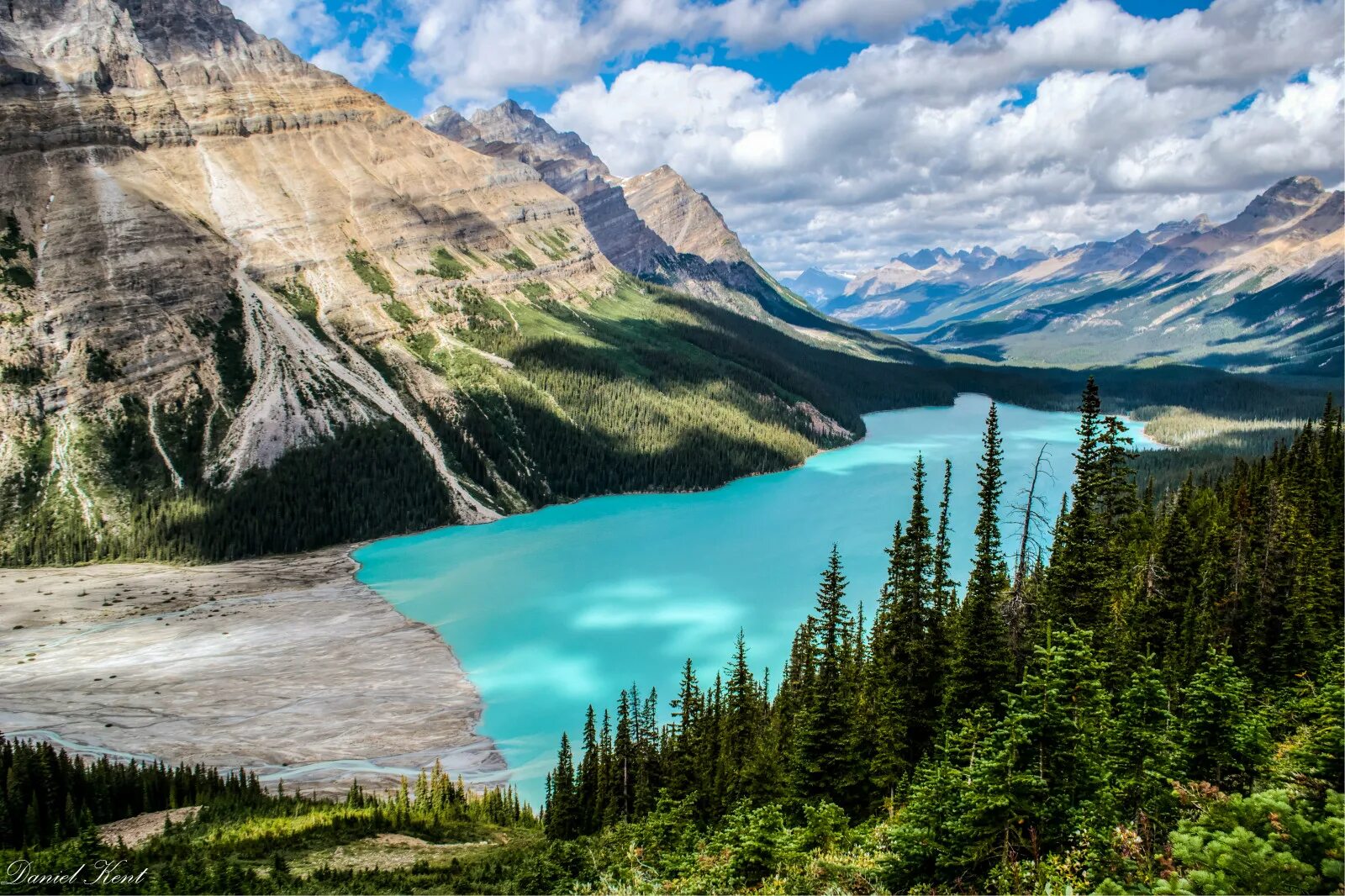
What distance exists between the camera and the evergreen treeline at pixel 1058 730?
58.4 ft

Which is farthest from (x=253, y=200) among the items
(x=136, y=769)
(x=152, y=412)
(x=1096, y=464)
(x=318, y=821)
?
(x=1096, y=464)

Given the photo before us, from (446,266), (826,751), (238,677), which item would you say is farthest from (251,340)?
(826,751)

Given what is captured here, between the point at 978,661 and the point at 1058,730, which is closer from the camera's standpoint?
the point at 1058,730

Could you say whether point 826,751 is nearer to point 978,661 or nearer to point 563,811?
point 978,661

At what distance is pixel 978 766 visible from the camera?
20.0 metres

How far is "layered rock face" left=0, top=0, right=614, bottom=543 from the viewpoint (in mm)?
119625

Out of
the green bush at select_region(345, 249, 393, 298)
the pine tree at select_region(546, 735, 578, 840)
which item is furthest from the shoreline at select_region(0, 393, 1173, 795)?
the green bush at select_region(345, 249, 393, 298)

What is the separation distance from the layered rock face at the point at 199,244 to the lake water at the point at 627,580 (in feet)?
79.2

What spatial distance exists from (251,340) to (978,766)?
465 feet

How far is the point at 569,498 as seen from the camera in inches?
5694

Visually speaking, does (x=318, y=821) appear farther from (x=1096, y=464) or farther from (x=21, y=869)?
(x=1096, y=464)

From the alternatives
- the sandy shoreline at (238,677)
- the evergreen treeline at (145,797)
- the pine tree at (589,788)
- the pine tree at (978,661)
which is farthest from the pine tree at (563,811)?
the pine tree at (978,661)

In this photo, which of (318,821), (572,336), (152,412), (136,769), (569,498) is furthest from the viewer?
(572,336)

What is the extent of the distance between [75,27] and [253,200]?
43.3 meters
